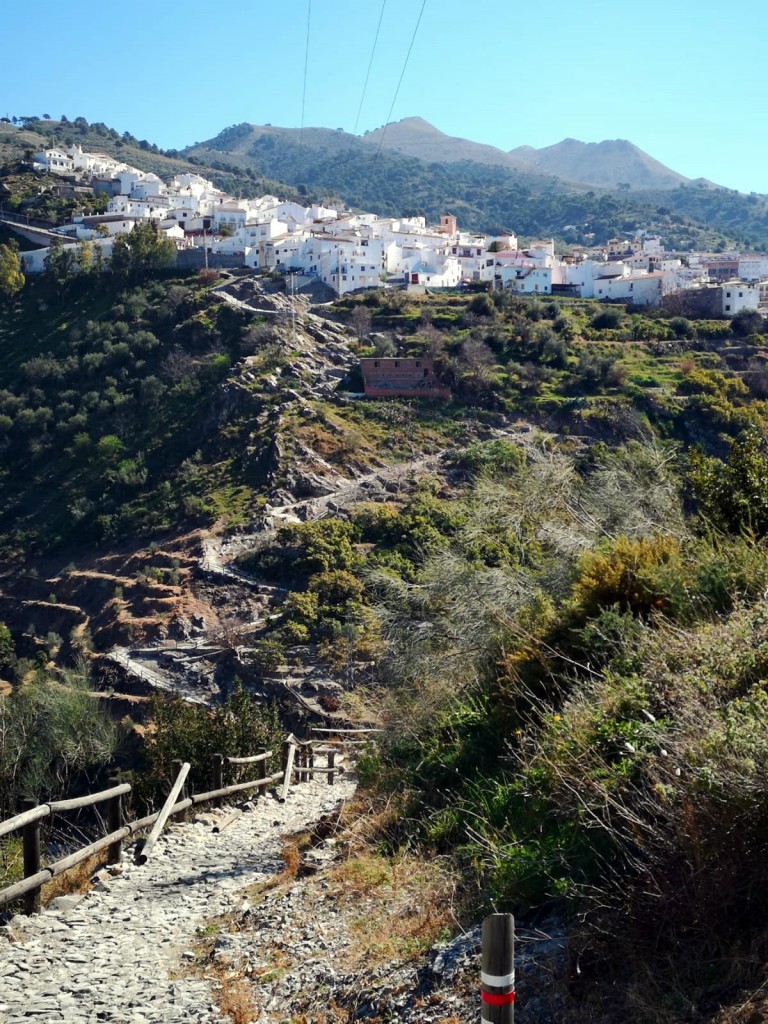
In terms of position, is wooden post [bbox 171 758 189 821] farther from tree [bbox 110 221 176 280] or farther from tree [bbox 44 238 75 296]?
A: tree [bbox 44 238 75 296]

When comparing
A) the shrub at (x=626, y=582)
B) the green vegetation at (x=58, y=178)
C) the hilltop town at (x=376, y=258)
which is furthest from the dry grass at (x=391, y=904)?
the green vegetation at (x=58, y=178)

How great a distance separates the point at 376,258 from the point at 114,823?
48.0 m

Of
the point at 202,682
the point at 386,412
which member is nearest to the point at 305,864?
the point at 202,682

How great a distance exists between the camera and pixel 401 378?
39.3 meters

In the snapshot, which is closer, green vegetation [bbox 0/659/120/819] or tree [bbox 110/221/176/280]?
green vegetation [bbox 0/659/120/819]

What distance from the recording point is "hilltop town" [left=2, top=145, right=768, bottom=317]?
2010 inches

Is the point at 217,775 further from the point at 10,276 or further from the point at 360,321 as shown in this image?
the point at 10,276

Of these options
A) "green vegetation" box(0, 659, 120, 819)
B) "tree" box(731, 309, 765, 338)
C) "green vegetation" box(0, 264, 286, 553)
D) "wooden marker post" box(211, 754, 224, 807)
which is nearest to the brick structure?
"green vegetation" box(0, 264, 286, 553)

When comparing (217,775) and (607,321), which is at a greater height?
(607,321)

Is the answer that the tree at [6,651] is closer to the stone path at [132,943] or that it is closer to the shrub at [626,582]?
the stone path at [132,943]

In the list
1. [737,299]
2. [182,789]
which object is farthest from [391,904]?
[737,299]

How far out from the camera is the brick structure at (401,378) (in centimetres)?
3894

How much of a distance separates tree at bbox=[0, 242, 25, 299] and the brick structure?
2229 centimetres

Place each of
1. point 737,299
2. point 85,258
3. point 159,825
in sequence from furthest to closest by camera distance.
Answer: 1. point 85,258
2. point 737,299
3. point 159,825
